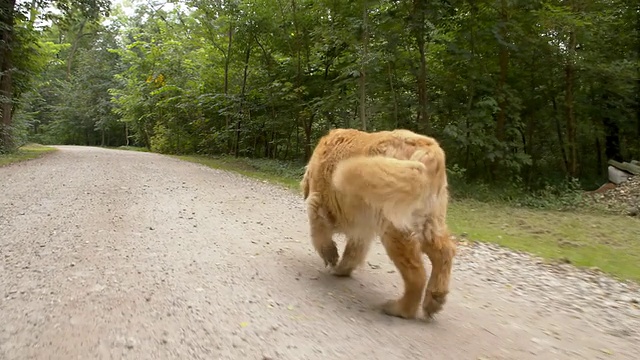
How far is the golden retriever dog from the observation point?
316 cm

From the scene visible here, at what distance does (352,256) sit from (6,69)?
826 inches

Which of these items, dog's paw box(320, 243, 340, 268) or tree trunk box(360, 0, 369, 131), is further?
tree trunk box(360, 0, 369, 131)

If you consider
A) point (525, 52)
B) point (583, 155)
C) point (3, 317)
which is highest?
point (525, 52)

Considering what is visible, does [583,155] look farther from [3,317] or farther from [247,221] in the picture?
[3,317]

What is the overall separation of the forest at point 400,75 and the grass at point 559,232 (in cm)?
269

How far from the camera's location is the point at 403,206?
317 cm

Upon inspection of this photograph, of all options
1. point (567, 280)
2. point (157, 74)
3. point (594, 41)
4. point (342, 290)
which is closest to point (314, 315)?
point (342, 290)

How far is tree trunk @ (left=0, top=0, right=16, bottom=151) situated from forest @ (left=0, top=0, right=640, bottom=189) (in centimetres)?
7

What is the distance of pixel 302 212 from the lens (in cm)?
849

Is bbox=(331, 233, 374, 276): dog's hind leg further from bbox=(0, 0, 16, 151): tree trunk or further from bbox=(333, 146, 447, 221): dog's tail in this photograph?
bbox=(0, 0, 16, 151): tree trunk

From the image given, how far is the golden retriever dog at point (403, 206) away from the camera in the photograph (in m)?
3.16

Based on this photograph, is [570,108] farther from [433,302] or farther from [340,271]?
[433,302]

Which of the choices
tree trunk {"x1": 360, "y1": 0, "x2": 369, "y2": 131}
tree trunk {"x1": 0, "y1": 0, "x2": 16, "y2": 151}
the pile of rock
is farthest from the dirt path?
tree trunk {"x1": 0, "y1": 0, "x2": 16, "y2": 151}

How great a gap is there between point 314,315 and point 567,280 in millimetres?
3695
